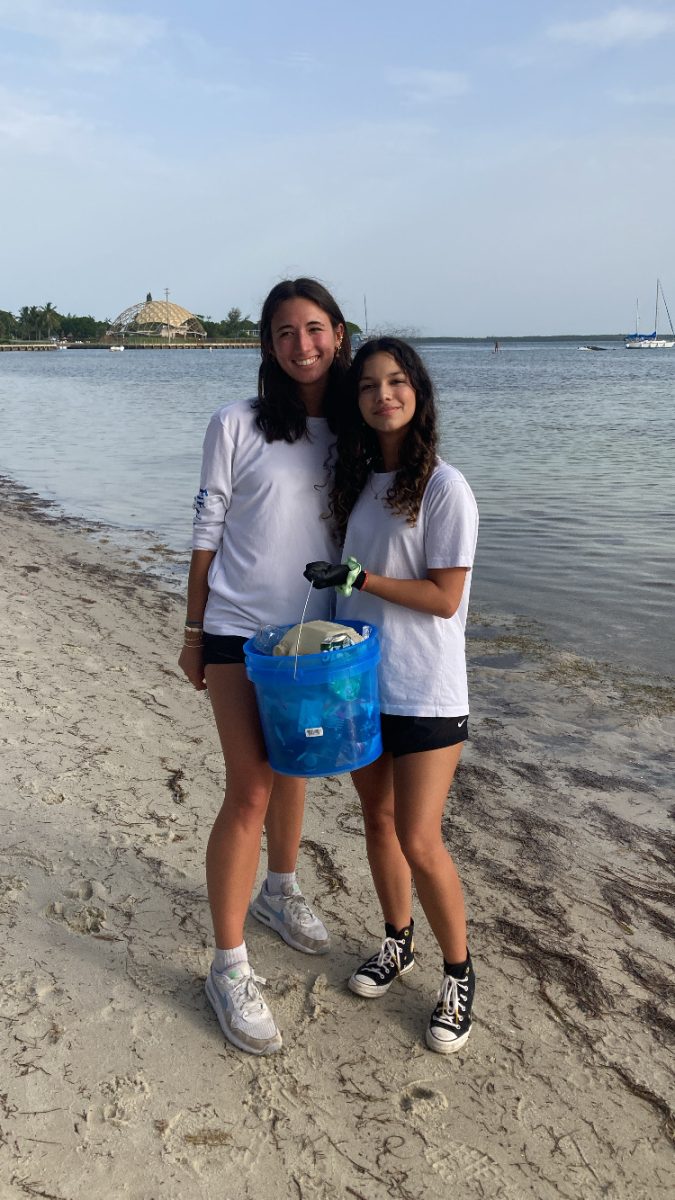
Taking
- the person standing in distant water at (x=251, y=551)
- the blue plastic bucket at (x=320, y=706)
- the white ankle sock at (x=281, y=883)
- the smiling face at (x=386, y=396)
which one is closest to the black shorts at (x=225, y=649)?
the person standing in distant water at (x=251, y=551)

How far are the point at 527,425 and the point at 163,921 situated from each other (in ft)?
85.3

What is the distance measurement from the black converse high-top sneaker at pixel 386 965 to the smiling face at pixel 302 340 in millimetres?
1841

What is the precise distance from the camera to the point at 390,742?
110 inches

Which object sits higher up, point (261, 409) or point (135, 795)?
point (261, 409)

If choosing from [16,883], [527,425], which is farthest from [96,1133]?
[527,425]

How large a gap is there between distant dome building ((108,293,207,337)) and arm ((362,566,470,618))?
167556 mm

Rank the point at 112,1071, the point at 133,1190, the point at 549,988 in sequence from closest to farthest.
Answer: the point at 133,1190 → the point at 112,1071 → the point at 549,988

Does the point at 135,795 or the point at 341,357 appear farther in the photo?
the point at 135,795

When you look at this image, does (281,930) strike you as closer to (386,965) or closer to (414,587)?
(386,965)

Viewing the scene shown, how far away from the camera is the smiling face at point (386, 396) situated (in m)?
2.72

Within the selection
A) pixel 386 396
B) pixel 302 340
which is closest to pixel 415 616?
pixel 386 396

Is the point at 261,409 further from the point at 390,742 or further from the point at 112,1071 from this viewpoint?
the point at 112,1071

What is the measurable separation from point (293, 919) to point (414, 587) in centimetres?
142

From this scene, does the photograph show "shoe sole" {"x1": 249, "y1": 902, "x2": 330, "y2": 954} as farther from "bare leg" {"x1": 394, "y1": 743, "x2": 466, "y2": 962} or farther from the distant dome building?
the distant dome building
